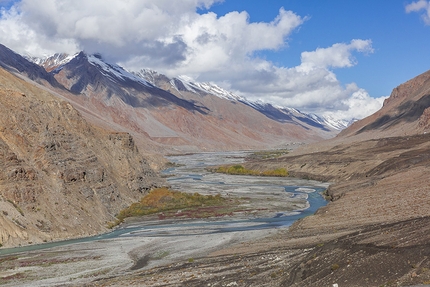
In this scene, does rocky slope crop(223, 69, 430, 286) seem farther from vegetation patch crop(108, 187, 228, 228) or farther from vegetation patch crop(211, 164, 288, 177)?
vegetation patch crop(211, 164, 288, 177)

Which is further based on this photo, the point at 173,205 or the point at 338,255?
the point at 173,205

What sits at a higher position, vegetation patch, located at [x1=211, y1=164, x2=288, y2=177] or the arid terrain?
vegetation patch, located at [x1=211, y1=164, x2=288, y2=177]

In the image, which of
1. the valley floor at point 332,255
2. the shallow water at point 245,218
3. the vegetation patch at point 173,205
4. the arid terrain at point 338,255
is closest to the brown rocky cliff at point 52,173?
the vegetation patch at point 173,205

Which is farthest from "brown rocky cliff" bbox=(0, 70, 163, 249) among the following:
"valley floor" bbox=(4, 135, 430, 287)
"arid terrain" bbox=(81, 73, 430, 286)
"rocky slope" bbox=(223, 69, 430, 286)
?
A: "rocky slope" bbox=(223, 69, 430, 286)

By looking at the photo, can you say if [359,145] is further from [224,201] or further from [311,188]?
[224,201]

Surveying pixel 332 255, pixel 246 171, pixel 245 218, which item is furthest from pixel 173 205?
pixel 246 171

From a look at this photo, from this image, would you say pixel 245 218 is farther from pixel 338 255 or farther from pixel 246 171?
pixel 246 171

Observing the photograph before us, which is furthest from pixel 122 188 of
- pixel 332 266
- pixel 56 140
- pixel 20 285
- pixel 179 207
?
pixel 332 266
